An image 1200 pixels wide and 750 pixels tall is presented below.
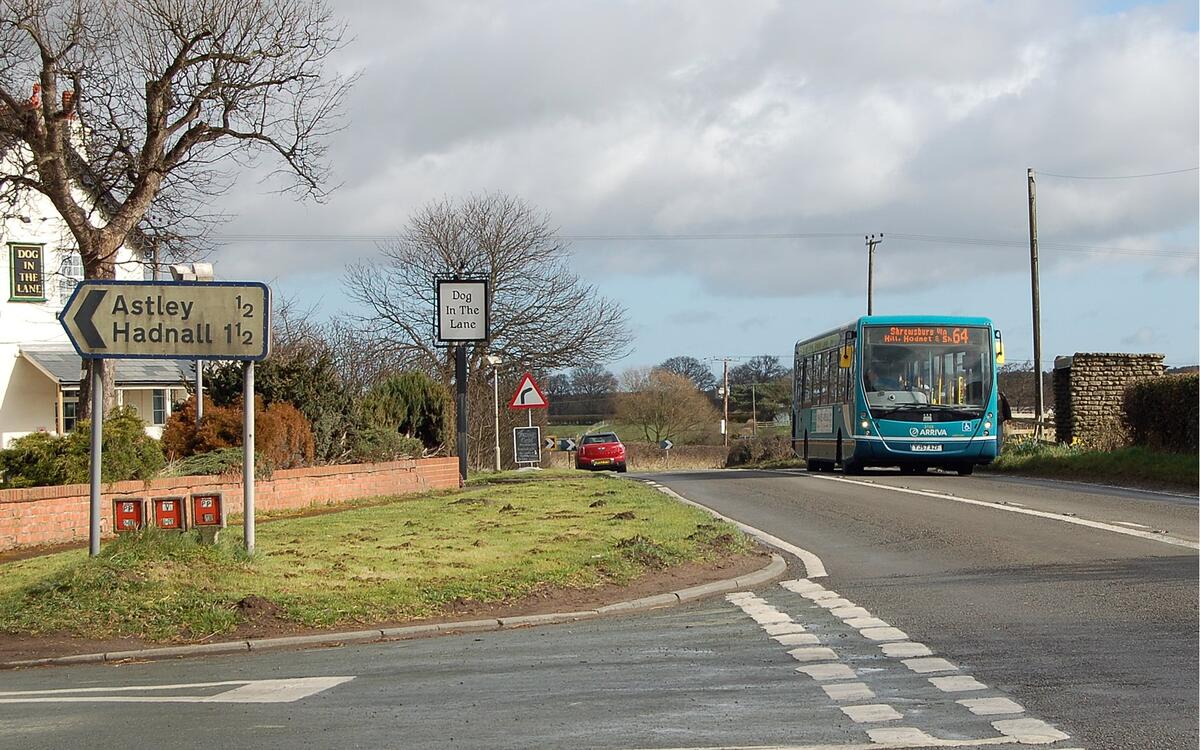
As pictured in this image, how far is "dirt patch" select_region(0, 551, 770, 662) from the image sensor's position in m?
9.49

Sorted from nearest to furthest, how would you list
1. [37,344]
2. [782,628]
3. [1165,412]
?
[782,628]
[1165,412]
[37,344]

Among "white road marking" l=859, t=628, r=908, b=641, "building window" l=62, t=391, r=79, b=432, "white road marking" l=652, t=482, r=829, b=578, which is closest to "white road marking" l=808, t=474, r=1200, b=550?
"white road marking" l=652, t=482, r=829, b=578

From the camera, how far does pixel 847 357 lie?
28297 millimetres

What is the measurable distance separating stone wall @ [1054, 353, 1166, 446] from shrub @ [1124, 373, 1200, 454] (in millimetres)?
4356

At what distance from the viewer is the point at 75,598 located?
407 inches

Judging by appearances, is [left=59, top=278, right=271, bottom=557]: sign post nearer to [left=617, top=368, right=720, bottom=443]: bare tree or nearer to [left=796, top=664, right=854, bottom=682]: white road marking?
[left=796, top=664, right=854, bottom=682]: white road marking

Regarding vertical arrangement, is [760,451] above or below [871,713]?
below

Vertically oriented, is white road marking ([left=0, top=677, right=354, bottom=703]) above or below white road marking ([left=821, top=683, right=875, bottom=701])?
below

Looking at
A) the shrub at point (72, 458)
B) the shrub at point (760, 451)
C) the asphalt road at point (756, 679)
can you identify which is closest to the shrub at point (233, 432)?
the shrub at point (72, 458)

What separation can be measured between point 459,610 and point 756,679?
357 cm

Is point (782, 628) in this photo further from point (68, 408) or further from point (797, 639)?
point (68, 408)

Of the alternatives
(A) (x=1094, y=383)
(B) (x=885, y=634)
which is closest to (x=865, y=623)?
(B) (x=885, y=634)

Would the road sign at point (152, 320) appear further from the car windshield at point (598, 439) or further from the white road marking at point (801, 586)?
the car windshield at point (598, 439)

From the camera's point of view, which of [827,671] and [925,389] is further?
[925,389]
